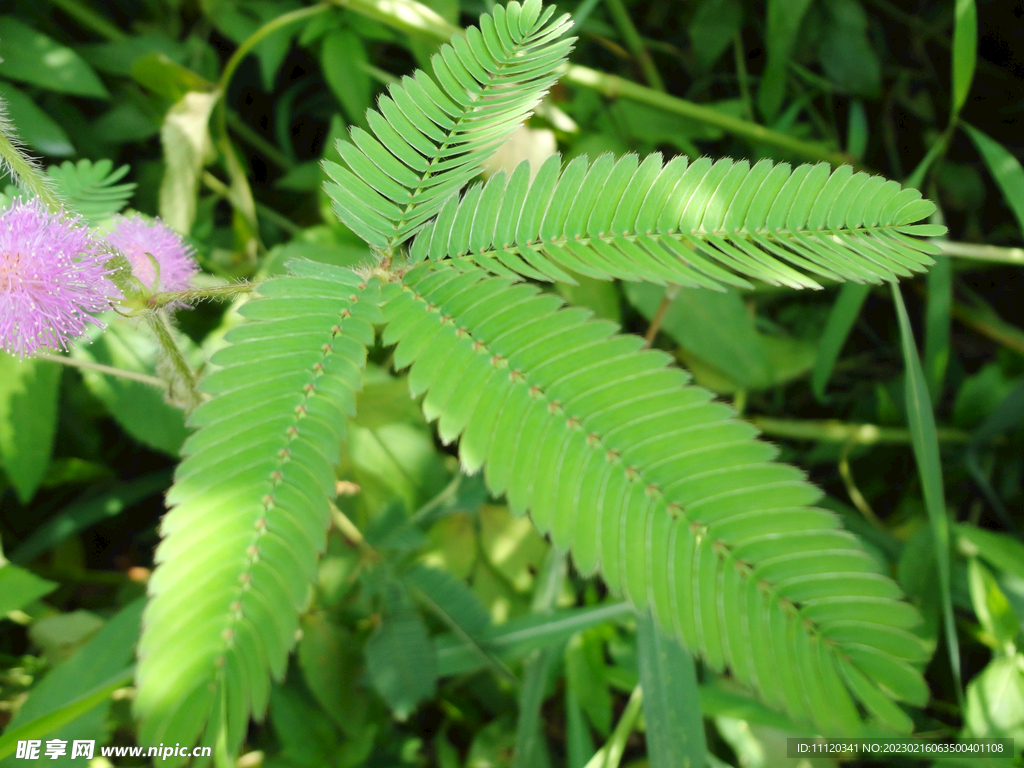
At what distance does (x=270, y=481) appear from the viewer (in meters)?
0.60

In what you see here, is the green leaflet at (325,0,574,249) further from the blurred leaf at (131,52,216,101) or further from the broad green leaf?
the blurred leaf at (131,52,216,101)

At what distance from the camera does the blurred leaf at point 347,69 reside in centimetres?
151

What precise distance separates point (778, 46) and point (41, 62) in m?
1.74

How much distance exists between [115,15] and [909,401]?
2.16m

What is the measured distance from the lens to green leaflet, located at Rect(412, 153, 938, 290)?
69 centimetres

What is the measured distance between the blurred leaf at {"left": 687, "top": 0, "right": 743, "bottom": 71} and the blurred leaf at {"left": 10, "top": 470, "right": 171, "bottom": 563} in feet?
5.94

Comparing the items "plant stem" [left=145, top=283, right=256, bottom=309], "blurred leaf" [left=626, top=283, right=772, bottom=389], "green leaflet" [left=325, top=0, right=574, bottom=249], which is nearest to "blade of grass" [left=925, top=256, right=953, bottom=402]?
"blurred leaf" [left=626, top=283, right=772, bottom=389]

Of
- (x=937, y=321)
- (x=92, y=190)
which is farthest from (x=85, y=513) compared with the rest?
(x=937, y=321)

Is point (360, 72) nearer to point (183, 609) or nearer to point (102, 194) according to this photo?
point (102, 194)

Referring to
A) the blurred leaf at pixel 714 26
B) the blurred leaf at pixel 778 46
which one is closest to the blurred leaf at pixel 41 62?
the blurred leaf at pixel 714 26

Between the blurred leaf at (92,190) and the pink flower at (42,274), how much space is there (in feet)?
0.97

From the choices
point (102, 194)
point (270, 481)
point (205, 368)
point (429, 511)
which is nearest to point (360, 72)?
point (102, 194)

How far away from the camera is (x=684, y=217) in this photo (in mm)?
706

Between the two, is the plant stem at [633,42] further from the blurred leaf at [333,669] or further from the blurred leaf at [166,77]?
the blurred leaf at [333,669]
